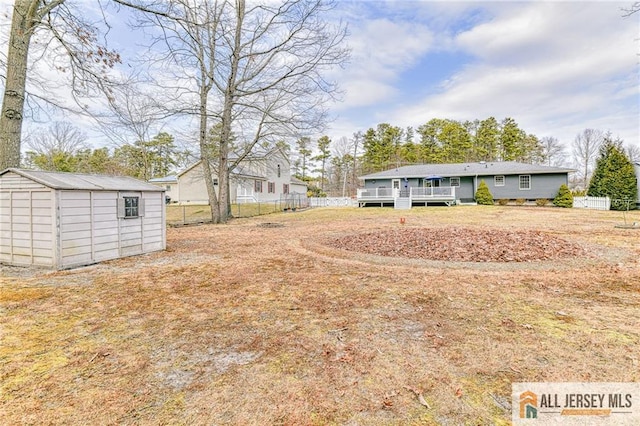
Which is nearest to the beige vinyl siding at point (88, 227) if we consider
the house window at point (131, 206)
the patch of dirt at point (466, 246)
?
the house window at point (131, 206)

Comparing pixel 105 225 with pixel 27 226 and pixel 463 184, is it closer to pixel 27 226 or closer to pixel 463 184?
pixel 27 226

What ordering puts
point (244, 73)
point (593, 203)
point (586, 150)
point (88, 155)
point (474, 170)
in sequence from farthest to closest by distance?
point (586, 150) < point (88, 155) < point (474, 170) < point (593, 203) < point (244, 73)

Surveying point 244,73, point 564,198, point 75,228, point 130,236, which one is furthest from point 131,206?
point 564,198

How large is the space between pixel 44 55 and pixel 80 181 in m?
3.98

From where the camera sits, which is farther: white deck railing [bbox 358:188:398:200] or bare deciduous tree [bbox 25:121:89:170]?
bare deciduous tree [bbox 25:121:89:170]

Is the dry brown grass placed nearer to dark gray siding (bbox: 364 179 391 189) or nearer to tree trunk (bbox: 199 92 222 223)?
tree trunk (bbox: 199 92 222 223)

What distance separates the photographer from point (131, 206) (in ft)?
25.4

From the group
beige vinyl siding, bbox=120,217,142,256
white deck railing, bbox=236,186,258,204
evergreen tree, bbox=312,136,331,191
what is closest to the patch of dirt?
beige vinyl siding, bbox=120,217,142,256

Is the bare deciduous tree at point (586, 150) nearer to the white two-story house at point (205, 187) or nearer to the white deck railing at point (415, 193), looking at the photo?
the white deck railing at point (415, 193)

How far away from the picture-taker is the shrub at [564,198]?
23438 mm

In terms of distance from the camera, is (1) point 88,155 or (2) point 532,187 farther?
(1) point 88,155

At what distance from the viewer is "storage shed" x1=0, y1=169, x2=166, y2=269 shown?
243 inches

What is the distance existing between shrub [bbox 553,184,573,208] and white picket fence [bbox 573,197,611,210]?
445mm

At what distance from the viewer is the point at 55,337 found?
3.24 metres
